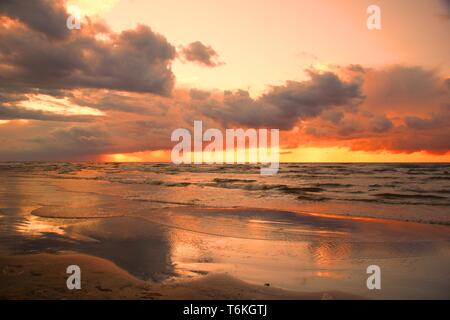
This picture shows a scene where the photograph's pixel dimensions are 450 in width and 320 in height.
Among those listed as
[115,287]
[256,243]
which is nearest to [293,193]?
[256,243]

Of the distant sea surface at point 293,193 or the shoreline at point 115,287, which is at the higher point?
the shoreline at point 115,287

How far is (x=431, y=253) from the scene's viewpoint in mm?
8609

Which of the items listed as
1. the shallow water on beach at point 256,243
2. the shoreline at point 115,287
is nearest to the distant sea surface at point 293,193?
the shallow water on beach at point 256,243

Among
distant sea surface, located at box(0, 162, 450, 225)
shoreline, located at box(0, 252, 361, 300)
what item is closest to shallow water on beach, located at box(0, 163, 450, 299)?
shoreline, located at box(0, 252, 361, 300)

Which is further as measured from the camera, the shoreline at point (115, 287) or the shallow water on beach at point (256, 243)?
the shallow water on beach at point (256, 243)

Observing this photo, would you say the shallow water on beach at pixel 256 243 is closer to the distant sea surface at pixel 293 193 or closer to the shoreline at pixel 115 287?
the shoreline at pixel 115 287

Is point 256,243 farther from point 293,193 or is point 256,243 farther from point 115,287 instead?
point 293,193

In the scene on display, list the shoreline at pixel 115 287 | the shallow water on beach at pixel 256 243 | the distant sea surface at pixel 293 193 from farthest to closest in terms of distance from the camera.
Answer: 1. the distant sea surface at pixel 293 193
2. the shallow water on beach at pixel 256 243
3. the shoreline at pixel 115 287

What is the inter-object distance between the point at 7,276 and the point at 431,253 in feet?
32.9

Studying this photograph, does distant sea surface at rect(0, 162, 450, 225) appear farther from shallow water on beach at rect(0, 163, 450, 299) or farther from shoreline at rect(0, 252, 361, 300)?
shoreline at rect(0, 252, 361, 300)

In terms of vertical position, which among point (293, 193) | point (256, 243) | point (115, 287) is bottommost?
point (293, 193)
